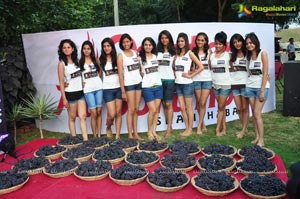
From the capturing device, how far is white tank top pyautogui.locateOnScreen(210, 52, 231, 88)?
477 centimetres

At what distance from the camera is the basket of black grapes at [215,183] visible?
2.89 metres

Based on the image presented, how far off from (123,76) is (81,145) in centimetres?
123

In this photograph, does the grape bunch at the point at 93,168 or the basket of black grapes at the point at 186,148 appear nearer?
the grape bunch at the point at 93,168

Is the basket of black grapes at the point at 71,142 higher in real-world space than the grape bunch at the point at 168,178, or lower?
higher

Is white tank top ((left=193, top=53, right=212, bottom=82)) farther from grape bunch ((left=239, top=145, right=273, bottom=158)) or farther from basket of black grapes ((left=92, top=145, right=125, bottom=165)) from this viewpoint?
basket of black grapes ((left=92, top=145, right=125, bottom=165))

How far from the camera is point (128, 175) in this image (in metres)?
3.26

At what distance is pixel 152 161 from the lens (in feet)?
12.2

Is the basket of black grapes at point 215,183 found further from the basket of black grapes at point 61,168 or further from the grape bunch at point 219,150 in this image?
the basket of black grapes at point 61,168

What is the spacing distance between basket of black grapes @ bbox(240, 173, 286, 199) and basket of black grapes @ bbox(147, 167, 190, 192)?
0.61m

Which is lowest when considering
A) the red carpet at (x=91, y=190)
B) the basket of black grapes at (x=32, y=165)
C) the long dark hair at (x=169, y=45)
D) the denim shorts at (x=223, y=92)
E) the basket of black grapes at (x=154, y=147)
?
the red carpet at (x=91, y=190)

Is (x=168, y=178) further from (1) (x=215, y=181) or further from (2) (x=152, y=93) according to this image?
(2) (x=152, y=93)

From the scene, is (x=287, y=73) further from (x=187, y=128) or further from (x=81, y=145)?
(x=81, y=145)

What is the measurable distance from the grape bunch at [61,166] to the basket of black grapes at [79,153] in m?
0.18

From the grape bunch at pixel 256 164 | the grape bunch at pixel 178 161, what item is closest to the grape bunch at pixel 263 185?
the grape bunch at pixel 256 164
